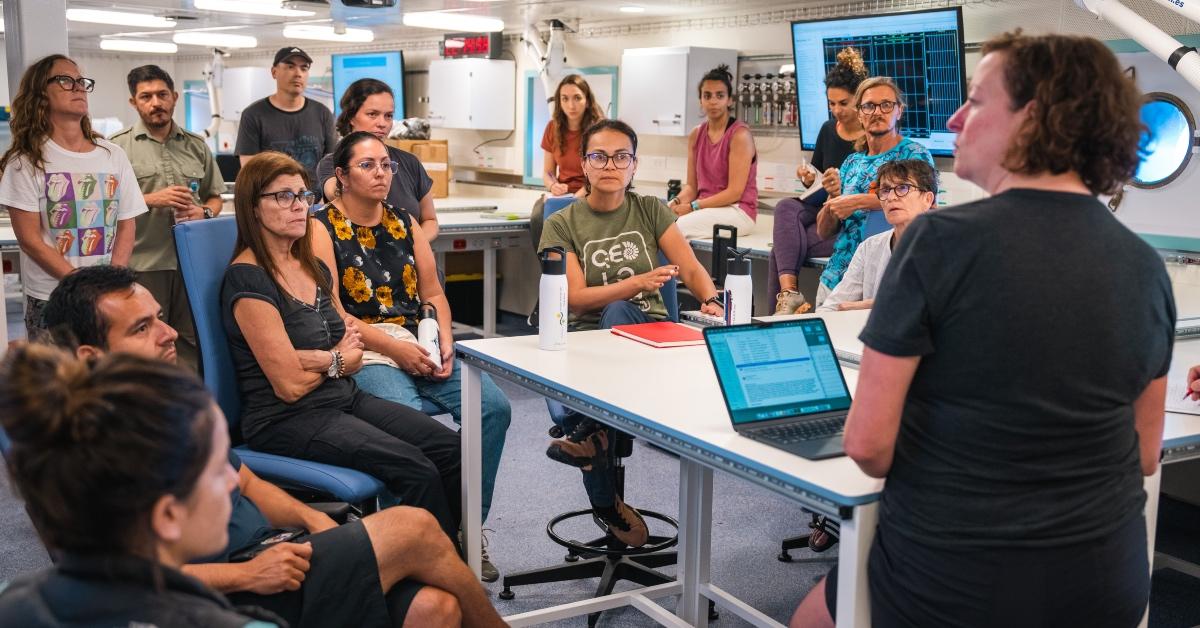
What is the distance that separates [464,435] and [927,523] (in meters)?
1.48

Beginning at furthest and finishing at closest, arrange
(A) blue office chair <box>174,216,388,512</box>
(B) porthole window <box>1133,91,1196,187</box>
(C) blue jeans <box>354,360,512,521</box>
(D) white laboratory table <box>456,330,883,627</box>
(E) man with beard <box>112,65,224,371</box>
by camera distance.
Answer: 1. (E) man with beard <box>112,65,224,371</box>
2. (B) porthole window <box>1133,91,1196,187</box>
3. (C) blue jeans <box>354,360,512,521</box>
4. (A) blue office chair <box>174,216,388,512</box>
5. (D) white laboratory table <box>456,330,883,627</box>

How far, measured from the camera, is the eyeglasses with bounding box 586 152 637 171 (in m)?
3.43

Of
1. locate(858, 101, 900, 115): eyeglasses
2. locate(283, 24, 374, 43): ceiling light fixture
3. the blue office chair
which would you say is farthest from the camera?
locate(283, 24, 374, 43): ceiling light fixture

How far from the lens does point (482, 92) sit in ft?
27.1

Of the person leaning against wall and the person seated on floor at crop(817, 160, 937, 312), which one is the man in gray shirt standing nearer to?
the person seated on floor at crop(817, 160, 937, 312)

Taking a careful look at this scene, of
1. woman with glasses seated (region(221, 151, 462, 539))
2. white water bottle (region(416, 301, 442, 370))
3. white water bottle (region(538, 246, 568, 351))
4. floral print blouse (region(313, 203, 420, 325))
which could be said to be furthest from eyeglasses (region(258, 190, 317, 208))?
white water bottle (region(538, 246, 568, 351))

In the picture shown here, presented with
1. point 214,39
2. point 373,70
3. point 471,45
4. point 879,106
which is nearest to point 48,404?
point 879,106

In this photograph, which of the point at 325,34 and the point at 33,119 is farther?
the point at 325,34

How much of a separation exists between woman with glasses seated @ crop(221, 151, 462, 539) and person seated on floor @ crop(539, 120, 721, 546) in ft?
2.02

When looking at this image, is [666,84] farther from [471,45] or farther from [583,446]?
[583,446]

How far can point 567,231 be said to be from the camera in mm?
3482

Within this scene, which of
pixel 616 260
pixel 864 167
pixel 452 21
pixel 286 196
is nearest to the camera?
pixel 286 196

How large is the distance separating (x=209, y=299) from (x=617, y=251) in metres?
1.29

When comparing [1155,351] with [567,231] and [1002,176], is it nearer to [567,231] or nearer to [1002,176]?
[1002,176]
